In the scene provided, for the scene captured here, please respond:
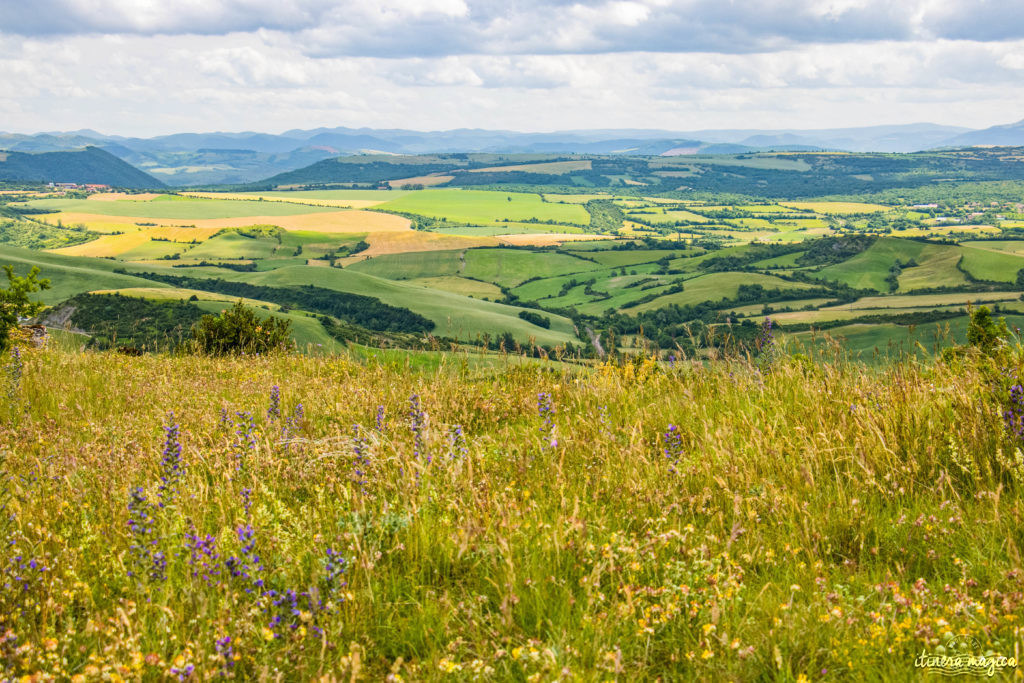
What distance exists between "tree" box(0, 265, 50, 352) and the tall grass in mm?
5759

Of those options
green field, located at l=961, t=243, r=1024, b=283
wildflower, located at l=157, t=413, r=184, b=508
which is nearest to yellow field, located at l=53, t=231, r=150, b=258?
green field, located at l=961, t=243, r=1024, b=283

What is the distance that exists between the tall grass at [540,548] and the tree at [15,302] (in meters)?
5.76

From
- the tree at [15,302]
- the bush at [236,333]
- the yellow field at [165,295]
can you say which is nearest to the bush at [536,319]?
the yellow field at [165,295]

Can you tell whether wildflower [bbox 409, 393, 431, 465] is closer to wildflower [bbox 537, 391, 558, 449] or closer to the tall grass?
the tall grass

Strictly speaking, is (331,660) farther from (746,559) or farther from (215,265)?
(215,265)

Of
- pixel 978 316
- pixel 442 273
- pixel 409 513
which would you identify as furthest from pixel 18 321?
pixel 442 273

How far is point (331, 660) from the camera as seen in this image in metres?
3.03

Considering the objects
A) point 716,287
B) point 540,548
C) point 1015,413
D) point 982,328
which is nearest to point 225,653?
point 540,548

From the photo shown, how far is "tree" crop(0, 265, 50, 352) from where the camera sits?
1086 centimetres

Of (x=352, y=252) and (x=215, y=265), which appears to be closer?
(x=215, y=265)

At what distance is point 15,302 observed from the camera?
36.6 feet

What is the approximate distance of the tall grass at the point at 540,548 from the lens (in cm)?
295

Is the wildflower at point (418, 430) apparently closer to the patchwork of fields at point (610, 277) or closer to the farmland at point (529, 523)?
the farmland at point (529, 523)

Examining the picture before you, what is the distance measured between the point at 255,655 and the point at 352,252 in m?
197
